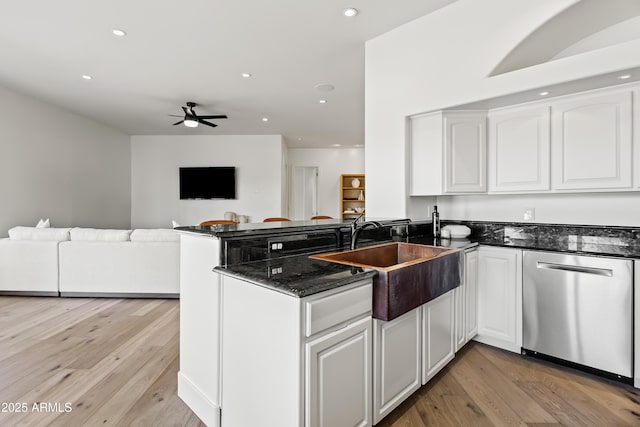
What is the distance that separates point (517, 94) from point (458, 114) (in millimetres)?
474

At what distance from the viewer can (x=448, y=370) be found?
2.12 meters

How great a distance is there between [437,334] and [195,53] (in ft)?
11.7

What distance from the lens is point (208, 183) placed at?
7035 mm

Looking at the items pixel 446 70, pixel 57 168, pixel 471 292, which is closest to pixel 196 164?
pixel 57 168

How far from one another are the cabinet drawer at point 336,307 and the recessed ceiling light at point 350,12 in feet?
7.55

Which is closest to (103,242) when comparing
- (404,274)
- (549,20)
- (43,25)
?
(43,25)

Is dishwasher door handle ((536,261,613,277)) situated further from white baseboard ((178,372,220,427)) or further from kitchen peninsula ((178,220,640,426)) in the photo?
white baseboard ((178,372,220,427))

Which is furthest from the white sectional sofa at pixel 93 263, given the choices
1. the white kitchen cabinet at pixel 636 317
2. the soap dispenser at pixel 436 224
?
the white kitchen cabinet at pixel 636 317

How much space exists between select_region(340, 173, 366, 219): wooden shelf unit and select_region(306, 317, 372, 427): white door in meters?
6.60

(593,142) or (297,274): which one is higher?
(593,142)

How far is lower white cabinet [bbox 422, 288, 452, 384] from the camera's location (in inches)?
71.8

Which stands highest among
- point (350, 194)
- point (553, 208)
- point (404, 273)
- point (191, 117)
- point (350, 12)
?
point (350, 12)

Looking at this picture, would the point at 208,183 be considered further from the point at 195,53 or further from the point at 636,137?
the point at 636,137

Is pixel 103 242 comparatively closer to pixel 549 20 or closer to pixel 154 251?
pixel 154 251
